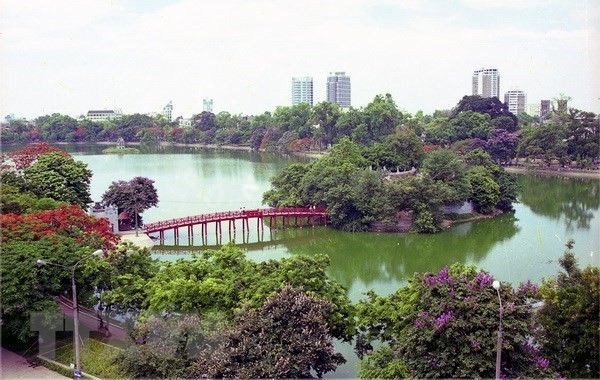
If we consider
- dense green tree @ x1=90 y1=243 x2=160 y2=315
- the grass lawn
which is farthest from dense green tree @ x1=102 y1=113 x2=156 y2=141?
the grass lawn

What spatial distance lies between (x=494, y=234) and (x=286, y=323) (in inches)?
686

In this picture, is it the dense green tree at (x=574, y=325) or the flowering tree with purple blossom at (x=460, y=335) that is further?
the dense green tree at (x=574, y=325)

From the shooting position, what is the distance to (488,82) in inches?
4237

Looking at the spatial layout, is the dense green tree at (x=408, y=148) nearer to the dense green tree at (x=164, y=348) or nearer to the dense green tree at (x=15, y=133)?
the dense green tree at (x=164, y=348)

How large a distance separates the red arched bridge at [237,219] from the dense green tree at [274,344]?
46.5 feet

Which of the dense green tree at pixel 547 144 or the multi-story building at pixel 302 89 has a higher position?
the multi-story building at pixel 302 89

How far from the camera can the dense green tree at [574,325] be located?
9.95 metres

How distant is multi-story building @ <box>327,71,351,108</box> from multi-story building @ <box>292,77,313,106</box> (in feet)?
15.1

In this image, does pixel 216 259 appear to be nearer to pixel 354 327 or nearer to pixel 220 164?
pixel 354 327

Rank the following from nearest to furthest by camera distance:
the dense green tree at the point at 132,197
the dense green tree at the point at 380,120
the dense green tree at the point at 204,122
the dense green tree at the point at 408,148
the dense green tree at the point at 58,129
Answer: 1. the dense green tree at the point at 132,197
2. the dense green tree at the point at 408,148
3. the dense green tree at the point at 380,120
4. the dense green tree at the point at 58,129
5. the dense green tree at the point at 204,122

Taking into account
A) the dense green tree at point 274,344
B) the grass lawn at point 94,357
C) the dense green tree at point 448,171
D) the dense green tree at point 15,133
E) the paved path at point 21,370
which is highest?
the dense green tree at point 15,133

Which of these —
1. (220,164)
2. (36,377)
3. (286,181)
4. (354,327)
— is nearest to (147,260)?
(36,377)

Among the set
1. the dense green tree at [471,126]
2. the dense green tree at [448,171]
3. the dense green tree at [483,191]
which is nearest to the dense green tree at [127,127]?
the dense green tree at [471,126]

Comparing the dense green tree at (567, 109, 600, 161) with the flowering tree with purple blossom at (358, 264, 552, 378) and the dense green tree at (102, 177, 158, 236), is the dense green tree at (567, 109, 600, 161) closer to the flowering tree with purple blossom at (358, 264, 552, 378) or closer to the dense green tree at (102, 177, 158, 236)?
the dense green tree at (102, 177, 158, 236)
